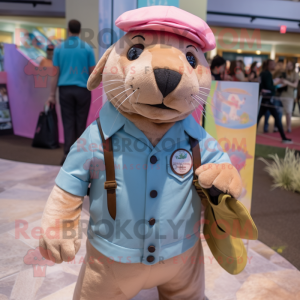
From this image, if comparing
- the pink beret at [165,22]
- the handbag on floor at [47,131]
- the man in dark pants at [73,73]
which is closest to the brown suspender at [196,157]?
the pink beret at [165,22]

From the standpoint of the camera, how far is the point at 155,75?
99 centimetres

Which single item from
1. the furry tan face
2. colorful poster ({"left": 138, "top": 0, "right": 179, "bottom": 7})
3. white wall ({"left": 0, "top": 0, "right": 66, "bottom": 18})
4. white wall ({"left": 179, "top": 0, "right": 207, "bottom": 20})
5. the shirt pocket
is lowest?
the shirt pocket

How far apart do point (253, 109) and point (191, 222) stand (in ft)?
3.34

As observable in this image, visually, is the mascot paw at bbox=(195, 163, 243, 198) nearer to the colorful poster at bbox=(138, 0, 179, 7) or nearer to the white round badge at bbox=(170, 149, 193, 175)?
the white round badge at bbox=(170, 149, 193, 175)

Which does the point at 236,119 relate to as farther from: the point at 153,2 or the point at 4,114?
the point at 4,114

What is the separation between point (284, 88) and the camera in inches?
195

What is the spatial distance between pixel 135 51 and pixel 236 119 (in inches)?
41.6

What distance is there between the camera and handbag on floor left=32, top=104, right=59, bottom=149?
15.5 feet

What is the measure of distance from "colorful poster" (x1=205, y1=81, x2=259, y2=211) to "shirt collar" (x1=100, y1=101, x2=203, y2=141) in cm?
72

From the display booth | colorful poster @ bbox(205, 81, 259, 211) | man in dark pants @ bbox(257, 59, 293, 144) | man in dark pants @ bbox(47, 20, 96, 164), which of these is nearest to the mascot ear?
colorful poster @ bbox(205, 81, 259, 211)

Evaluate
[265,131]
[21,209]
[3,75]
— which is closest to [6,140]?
[3,75]

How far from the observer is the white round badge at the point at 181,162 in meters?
1.17

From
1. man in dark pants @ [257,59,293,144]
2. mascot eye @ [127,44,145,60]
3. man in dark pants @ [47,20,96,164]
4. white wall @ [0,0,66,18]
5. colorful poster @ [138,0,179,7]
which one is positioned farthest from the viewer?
white wall @ [0,0,66,18]

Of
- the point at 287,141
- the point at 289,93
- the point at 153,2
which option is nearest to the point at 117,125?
the point at 153,2
